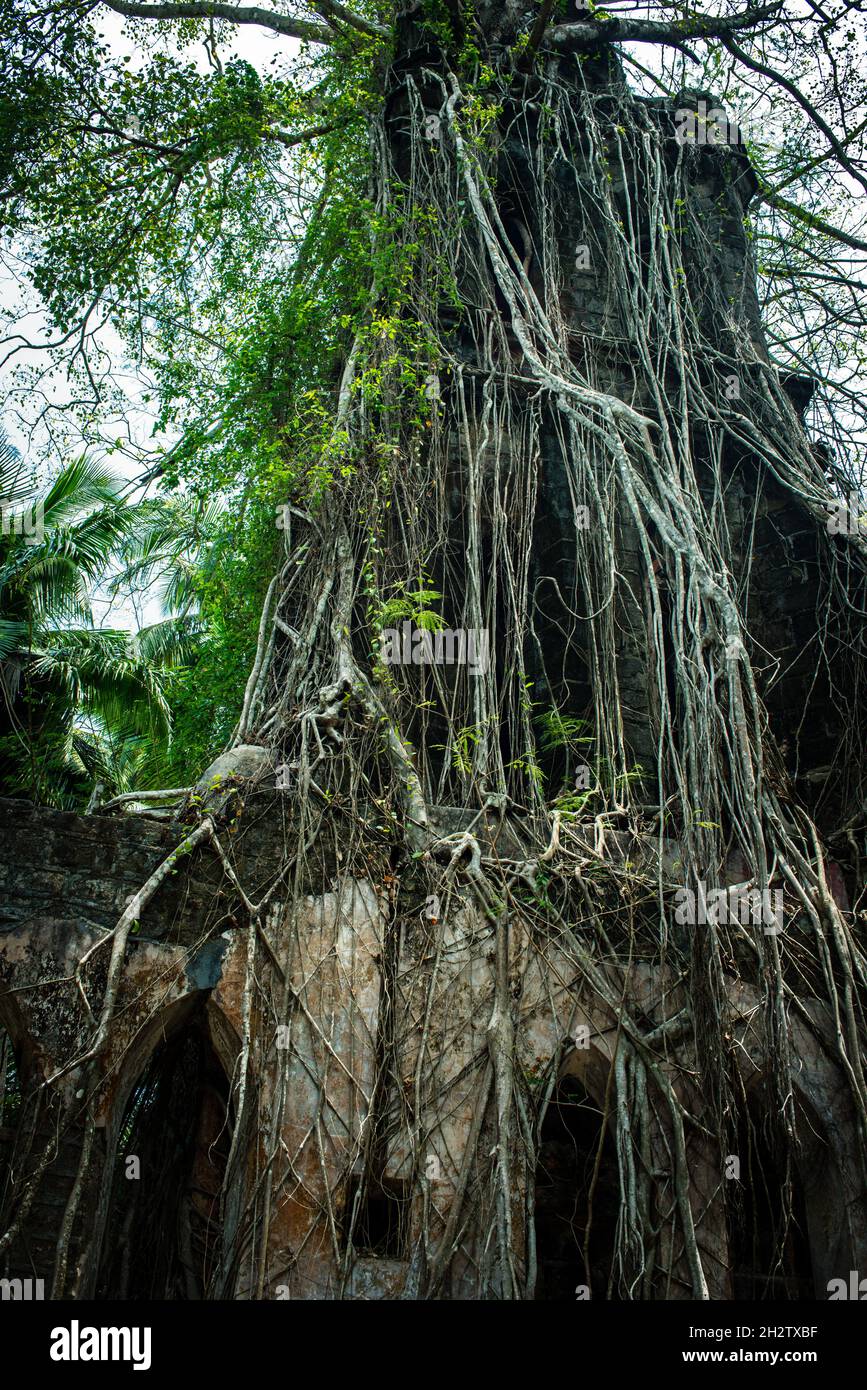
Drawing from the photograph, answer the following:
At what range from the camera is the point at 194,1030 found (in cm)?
494

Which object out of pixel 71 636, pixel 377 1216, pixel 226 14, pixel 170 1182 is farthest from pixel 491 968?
pixel 226 14

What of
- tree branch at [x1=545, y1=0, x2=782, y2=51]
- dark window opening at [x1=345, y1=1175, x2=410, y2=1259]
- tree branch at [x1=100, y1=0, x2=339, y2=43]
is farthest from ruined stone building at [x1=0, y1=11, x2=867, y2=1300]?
tree branch at [x1=100, y1=0, x2=339, y2=43]

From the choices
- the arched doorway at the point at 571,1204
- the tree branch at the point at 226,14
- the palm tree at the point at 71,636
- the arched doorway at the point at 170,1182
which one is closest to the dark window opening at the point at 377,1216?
the arched doorway at the point at 170,1182

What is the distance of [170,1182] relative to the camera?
5082 millimetres

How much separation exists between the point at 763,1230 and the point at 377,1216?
2195mm

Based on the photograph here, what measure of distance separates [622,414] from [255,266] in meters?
3.42

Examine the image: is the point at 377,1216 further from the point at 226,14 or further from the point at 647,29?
the point at 226,14

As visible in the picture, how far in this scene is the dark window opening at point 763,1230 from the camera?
4.17 meters

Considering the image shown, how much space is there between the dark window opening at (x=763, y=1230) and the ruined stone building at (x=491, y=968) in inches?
1.2

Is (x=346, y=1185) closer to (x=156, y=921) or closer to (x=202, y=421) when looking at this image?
(x=156, y=921)

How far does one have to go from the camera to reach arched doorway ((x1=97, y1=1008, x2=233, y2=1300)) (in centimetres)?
487

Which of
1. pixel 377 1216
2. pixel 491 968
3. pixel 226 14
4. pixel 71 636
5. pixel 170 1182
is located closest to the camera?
pixel 377 1216

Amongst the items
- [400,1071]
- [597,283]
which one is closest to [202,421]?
[597,283]

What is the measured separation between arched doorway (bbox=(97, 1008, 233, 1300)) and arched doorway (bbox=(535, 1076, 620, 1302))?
151 centimetres
